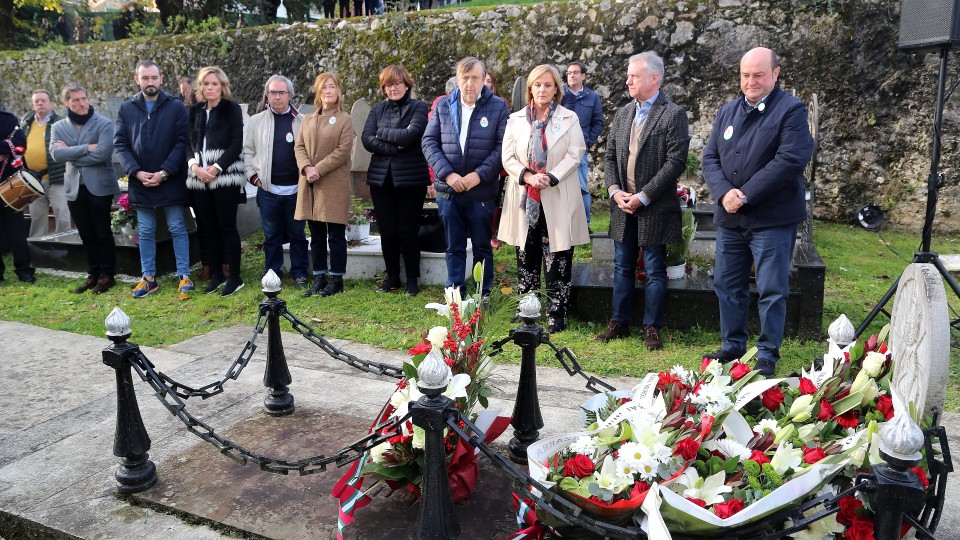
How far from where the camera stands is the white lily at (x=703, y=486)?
2.21 m

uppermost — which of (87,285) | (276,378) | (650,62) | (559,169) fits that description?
(650,62)

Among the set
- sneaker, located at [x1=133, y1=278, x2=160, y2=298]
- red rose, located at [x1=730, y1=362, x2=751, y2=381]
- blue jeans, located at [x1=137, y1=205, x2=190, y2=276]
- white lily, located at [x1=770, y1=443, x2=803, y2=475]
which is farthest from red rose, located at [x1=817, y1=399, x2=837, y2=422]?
sneaker, located at [x1=133, y1=278, x2=160, y2=298]

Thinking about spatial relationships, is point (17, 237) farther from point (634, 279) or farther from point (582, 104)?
point (634, 279)

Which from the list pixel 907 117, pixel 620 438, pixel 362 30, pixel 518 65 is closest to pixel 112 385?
pixel 620 438

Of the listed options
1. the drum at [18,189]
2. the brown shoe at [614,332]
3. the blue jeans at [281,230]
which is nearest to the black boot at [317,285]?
the blue jeans at [281,230]

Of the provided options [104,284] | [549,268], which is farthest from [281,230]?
[549,268]

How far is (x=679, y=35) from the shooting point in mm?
9141

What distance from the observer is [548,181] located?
5441mm

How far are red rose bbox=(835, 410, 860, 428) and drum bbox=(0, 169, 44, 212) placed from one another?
799 cm

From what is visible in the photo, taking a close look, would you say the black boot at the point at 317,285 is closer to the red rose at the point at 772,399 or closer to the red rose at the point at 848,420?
the red rose at the point at 772,399

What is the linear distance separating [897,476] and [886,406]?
2.96ft

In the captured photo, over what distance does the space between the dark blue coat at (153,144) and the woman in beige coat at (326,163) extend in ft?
3.87

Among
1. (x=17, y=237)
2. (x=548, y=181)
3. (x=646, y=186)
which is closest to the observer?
(x=646, y=186)

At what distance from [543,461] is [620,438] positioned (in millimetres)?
329
